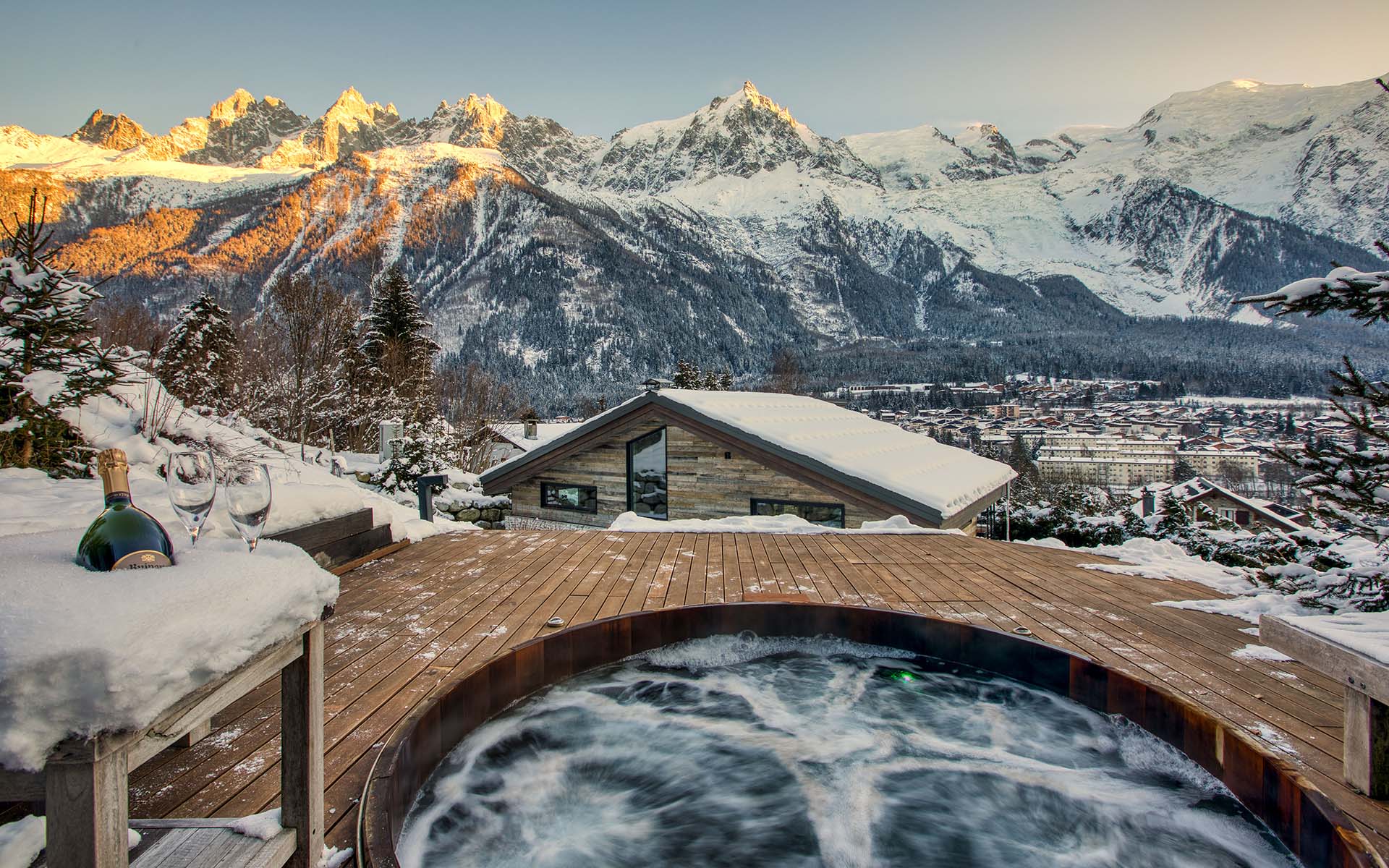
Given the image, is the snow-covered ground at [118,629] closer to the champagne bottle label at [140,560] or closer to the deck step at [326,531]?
the champagne bottle label at [140,560]

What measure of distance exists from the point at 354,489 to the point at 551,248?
79614mm

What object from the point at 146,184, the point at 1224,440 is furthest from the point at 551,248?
the point at 1224,440

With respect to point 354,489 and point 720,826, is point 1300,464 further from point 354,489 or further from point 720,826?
point 354,489

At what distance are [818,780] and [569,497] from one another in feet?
29.5

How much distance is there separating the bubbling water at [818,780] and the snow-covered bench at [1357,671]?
0.30 metres

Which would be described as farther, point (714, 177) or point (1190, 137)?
point (1190, 137)

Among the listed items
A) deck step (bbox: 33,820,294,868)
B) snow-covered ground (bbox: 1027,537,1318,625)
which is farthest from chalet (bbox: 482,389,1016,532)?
deck step (bbox: 33,820,294,868)

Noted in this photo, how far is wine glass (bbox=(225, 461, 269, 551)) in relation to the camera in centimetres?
154

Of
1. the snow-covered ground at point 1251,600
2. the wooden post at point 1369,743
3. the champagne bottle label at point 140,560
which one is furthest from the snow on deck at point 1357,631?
the champagne bottle label at point 140,560

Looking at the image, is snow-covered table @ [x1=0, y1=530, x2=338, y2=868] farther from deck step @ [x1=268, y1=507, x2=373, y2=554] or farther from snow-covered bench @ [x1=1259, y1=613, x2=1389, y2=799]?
snow-covered bench @ [x1=1259, y1=613, x2=1389, y2=799]

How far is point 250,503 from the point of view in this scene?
5.17 feet

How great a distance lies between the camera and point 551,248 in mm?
78750

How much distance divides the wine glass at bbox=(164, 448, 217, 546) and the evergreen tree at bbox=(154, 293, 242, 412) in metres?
13.2

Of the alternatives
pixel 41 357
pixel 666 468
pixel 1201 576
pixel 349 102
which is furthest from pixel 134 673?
pixel 349 102
